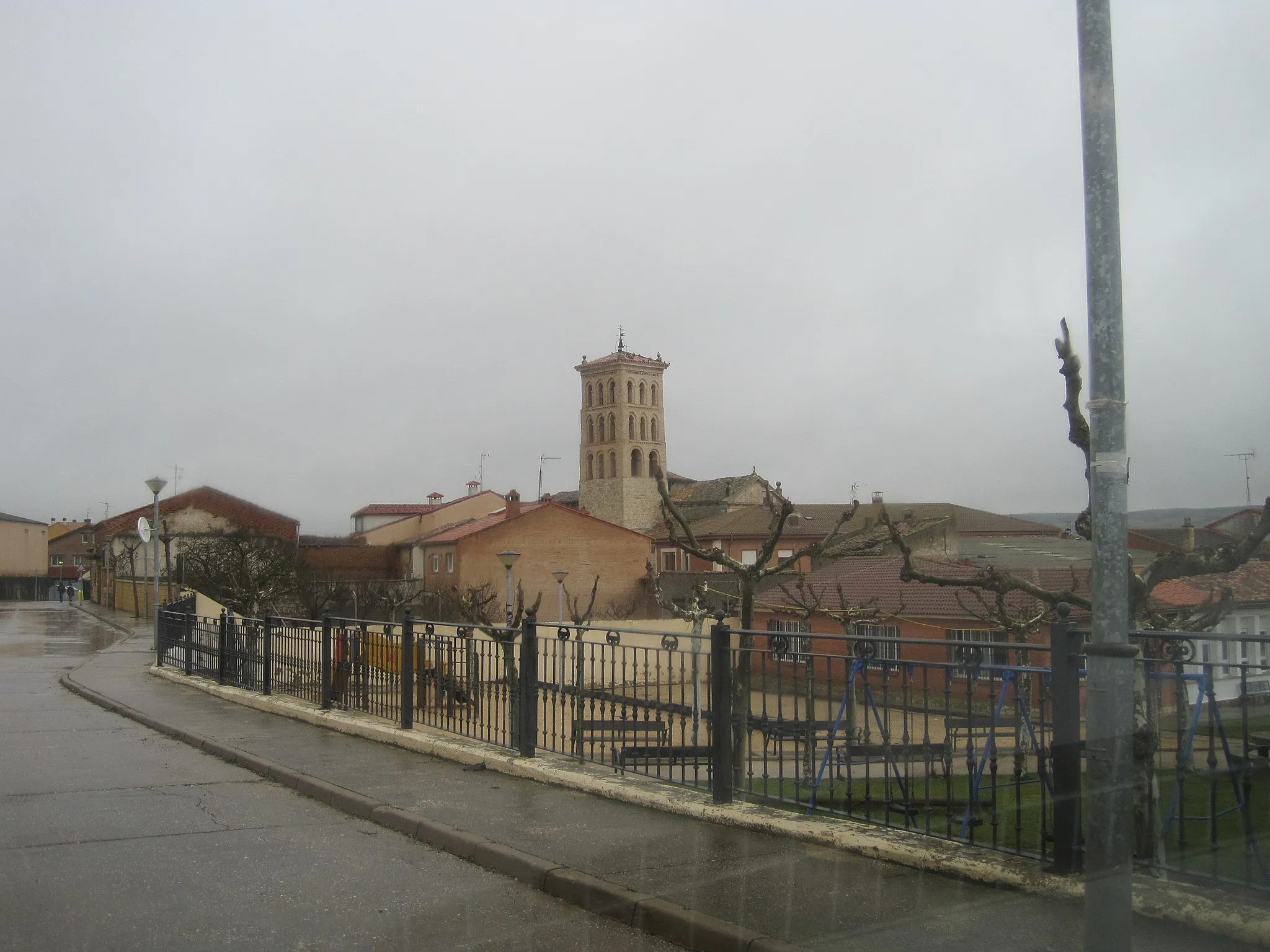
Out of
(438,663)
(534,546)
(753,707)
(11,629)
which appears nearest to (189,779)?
(438,663)

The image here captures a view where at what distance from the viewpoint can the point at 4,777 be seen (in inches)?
382

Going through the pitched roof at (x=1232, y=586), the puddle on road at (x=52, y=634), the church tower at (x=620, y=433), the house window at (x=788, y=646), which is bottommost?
the puddle on road at (x=52, y=634)

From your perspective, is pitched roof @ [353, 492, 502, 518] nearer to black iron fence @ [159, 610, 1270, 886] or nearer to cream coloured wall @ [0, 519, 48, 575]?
cream coloured wall @ [0, 519, 48, 575]

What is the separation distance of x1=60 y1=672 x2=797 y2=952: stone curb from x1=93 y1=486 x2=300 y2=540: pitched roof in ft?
201

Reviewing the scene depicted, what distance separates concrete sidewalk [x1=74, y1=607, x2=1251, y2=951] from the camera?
5.06 meters

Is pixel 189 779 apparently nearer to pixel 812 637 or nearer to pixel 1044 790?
pixel 812 637

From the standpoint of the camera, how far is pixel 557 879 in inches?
243

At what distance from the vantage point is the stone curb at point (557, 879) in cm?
523

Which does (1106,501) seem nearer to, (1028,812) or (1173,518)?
(1028,812)

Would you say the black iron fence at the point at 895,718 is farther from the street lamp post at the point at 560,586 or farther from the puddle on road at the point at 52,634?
the puddle on road at the point at 52,634

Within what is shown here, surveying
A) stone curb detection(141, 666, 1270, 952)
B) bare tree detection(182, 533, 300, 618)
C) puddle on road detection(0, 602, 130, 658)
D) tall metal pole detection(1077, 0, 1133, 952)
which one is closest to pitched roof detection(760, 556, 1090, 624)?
stone curb detection(141, 666, 1270, 952)

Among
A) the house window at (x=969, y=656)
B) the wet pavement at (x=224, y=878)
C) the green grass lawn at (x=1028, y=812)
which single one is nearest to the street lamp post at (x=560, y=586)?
the wet pavement at (x=224, y=878)

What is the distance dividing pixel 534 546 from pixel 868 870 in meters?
55.8

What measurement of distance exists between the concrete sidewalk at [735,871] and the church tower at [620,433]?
111644 mm
